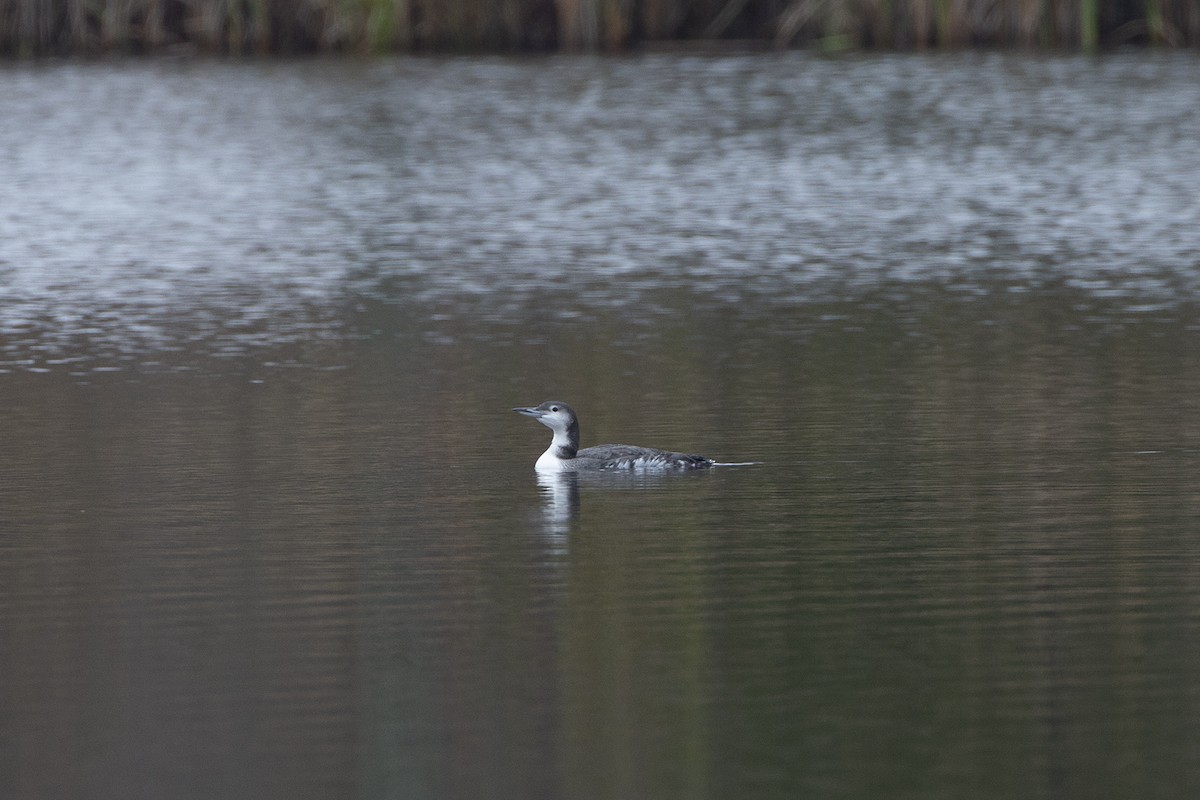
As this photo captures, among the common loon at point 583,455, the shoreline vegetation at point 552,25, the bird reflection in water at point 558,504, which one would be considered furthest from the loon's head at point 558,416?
the shoreline vegetation at point 552,25

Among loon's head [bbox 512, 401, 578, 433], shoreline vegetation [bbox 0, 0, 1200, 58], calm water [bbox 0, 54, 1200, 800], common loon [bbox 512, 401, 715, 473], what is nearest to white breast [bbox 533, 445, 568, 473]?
common loon [bbox 512, 401, 715, 473]

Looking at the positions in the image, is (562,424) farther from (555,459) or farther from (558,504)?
(558,504)

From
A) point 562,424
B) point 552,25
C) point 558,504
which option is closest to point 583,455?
point 562,424

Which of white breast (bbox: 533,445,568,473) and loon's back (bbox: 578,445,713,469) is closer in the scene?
loon's back (bbox: 578,445,713,469)

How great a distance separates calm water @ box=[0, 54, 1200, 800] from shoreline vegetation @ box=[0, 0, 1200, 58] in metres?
6.65

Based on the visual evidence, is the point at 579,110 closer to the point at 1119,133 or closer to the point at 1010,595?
the point at 1119,133

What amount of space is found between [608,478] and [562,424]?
1.41 feet

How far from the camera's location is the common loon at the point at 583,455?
11156 mm

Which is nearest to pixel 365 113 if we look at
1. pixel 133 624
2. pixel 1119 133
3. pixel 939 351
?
pixel 1119 133

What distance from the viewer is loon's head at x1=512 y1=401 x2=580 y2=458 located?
11.5m

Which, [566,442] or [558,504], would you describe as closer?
[558,504]

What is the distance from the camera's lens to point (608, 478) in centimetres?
1131

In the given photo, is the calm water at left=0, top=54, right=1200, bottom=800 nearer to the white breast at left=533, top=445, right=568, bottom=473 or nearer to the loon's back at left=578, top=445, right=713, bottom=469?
the loon's back at left=578, top=445, right=713, bottom=469

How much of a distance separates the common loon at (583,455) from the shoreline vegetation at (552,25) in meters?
22.2
